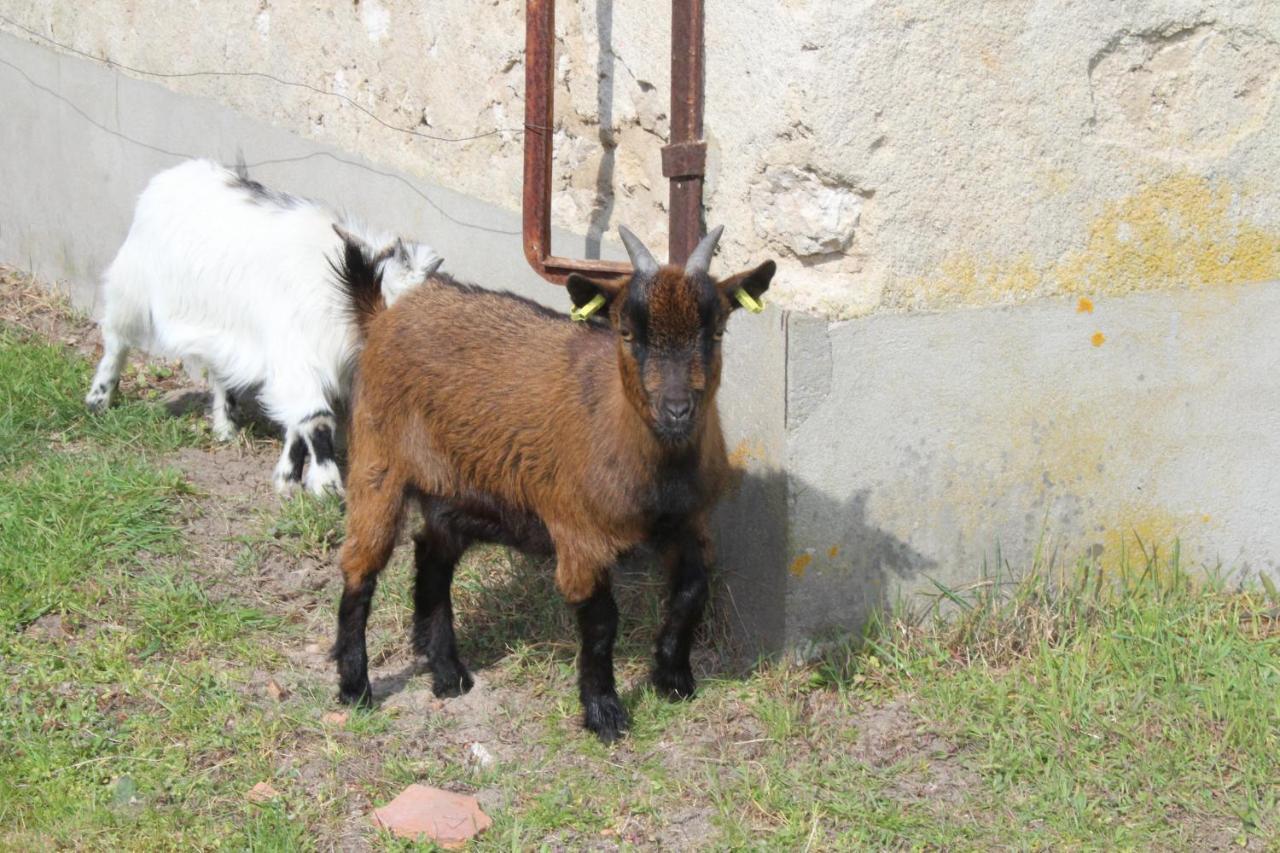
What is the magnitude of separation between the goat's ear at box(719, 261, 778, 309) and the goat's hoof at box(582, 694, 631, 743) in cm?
124

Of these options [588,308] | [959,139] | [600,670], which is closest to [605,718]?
[600,670]

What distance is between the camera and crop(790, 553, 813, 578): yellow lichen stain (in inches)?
173

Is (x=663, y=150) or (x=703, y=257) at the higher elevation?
(x=663, y=150)

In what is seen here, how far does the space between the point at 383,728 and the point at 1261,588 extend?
9.37 feet

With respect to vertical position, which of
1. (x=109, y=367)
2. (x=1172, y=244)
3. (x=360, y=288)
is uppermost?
(x=1172, y=244)

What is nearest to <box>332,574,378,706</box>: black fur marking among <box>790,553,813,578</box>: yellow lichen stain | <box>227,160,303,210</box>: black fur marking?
<box>790,553,813,578</box>: yellow lichen stain

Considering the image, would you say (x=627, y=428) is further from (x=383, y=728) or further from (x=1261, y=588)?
(x=1261, y=588)

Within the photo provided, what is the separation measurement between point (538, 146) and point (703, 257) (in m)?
1.06

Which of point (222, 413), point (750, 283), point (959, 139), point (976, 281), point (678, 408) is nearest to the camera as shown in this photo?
point (678, 408)

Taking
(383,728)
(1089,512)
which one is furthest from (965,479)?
(383,728)

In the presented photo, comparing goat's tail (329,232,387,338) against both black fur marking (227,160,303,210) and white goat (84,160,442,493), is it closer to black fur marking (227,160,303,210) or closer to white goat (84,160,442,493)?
white goat (84,160,442,493)

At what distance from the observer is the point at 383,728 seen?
4.45 metres

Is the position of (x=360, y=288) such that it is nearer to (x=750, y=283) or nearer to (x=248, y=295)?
(x=750, y=283)

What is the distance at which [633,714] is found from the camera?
14.6ft
